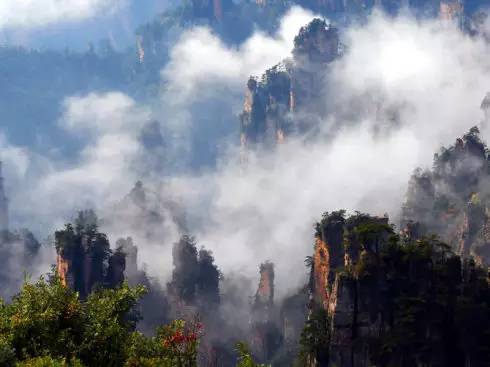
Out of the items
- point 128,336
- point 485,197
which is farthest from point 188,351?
point 485,197

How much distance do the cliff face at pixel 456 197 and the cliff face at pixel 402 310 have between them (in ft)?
207

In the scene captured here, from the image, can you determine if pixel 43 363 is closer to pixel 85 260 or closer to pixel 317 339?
pixel 317 339

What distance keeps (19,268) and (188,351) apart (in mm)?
136546

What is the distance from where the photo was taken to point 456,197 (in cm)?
16350

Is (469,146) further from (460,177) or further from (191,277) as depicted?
(191,277)

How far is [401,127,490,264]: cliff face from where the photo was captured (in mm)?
145875

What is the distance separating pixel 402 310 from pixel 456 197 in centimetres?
9172

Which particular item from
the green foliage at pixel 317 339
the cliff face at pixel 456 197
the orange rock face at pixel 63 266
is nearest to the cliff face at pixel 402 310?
the green foliage at pixel 317 339

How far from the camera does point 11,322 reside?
3841 centimetres

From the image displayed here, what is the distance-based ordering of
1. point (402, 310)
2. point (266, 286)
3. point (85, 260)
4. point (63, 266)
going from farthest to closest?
point (266, 286) < point (85, 260) < point (63, 266) < point (402, 310)

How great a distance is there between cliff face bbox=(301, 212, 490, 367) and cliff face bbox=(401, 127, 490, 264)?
63075 millimetres

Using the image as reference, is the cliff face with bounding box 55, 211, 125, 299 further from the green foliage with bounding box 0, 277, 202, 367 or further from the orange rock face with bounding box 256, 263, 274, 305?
the green foliage with bounding box 0, 277, 202, 367

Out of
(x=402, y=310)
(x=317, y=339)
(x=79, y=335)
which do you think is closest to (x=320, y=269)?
(x=317, y=339)

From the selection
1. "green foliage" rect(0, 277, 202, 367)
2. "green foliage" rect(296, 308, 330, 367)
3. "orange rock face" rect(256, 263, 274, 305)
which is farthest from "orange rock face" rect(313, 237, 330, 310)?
"green foliage" rect(0, 277, 202, 367)
